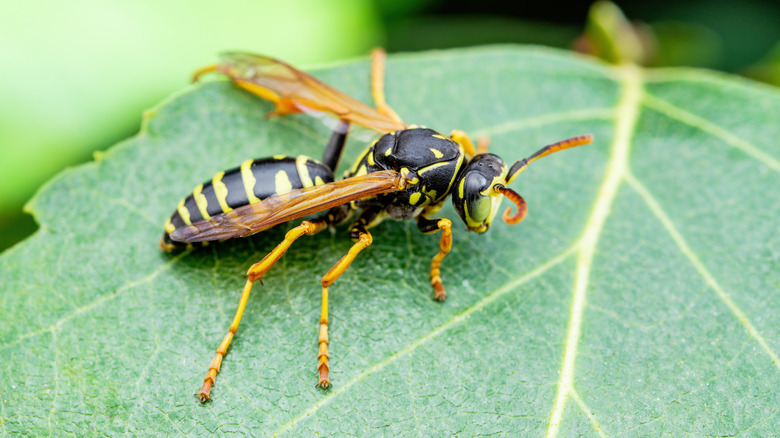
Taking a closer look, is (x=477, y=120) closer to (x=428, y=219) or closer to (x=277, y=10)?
(x=428, y=219)

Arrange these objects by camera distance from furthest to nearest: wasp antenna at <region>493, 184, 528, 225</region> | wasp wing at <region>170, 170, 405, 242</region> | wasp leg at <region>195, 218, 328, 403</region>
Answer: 1. wasp antenna at <region>493, 184, 528, 225</region>
2. wasp wing at <region>170, 170, 405, 242</region>
3. wasp leg at <region>195, 218, 328, 403</region>

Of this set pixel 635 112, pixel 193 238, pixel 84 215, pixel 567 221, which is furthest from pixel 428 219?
pixel 84 215

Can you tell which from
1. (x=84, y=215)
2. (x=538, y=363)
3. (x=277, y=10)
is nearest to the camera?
(x=538, y=363)

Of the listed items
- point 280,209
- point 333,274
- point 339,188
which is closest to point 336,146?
point 339,188

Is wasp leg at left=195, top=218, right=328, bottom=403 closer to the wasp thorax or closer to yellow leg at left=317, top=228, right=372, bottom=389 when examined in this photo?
yellow leg at left=317, top=228, right=372, bottom=389

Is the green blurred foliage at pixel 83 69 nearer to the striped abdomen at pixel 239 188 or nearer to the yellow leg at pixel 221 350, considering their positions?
the striped abdomen at pixel 239 188

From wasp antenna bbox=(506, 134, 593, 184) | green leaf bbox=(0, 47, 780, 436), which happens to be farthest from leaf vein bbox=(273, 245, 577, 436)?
wasp antenna bbox=(506, 134, 593, 184)
